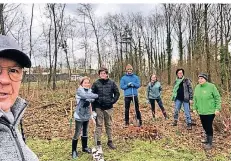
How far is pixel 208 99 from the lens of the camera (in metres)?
5.89

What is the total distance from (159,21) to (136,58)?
4111 millimetres

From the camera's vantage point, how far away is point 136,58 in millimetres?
Answer: 27984

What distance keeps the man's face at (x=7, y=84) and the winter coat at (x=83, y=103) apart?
4404 millimetres

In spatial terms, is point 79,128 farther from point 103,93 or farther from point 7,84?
point 7,84

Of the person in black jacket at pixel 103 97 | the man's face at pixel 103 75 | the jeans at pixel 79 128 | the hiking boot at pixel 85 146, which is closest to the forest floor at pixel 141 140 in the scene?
the hiking boot at pixel 85 146

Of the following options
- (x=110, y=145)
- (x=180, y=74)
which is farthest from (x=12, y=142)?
(x=180, y=74)

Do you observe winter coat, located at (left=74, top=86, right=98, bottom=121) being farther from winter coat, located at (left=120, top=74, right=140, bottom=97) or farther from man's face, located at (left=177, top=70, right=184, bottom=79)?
man's face, located at (left=177, top=70, right=184, bottom=79)

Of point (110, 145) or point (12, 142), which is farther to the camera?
point (110, 145)

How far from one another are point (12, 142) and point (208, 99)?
5.33 m

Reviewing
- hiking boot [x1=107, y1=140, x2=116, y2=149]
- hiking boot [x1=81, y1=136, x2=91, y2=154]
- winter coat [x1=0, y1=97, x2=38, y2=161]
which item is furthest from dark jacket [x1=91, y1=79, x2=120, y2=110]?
winter coat [x1=0, y1=97, x2=38, y2=161]

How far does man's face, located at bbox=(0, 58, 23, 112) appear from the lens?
3.22 ft

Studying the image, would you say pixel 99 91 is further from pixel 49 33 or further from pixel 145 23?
pixel 145 23

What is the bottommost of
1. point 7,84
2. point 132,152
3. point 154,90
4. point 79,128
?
point 132,152

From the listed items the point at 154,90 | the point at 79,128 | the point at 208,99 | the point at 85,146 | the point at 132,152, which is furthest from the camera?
the point at 154,90
